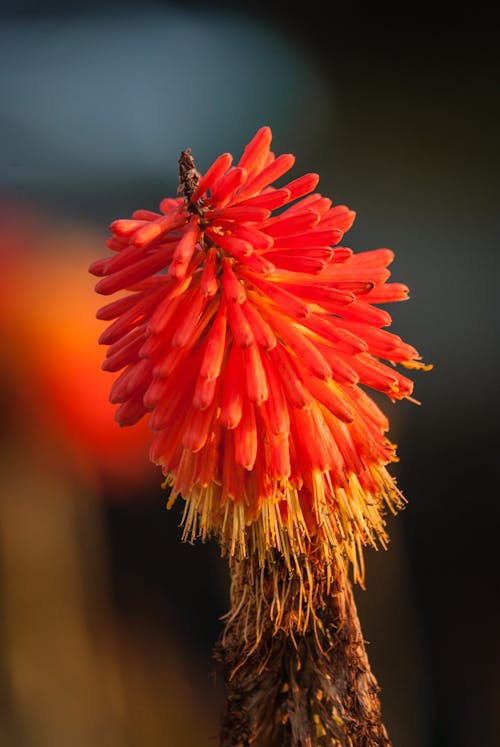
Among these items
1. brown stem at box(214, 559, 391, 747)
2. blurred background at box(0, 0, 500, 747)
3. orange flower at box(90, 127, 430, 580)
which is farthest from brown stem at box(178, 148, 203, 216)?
blurred background at box(0, 0, 500, 747)

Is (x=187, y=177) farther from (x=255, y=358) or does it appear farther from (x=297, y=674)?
(x=297, y=674)

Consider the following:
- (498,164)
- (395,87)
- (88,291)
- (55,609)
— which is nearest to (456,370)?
(498,164)

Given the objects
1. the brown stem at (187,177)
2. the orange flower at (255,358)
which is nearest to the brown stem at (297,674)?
the orange flower at (255,358)

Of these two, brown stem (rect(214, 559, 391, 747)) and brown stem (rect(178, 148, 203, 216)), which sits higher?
brown stem (rect(178, 148, 203, 216))

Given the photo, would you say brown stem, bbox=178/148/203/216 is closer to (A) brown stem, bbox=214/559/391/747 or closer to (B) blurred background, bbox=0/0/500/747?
(A) brown stem, bbox=214/559/391/747

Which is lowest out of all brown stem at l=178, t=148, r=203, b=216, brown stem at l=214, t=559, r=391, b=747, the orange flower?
brown stem at l=214, t=559, r=391, b=747

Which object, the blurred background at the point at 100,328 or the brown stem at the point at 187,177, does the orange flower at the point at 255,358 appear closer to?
the brown stem at the point at 187,177

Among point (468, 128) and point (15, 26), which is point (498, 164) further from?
point (15, 26)
